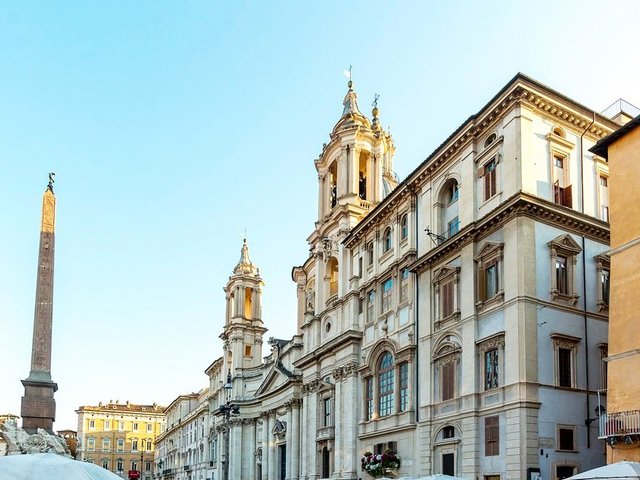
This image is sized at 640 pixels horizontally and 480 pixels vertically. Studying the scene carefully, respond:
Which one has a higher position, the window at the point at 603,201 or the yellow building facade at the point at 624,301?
the window at the point at 603,201

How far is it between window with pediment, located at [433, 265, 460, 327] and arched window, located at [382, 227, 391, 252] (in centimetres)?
688

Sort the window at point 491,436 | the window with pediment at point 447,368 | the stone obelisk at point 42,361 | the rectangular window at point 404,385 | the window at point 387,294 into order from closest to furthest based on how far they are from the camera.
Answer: the window at point 491,436, the stone obelisk at point 42,361, the window with pediment at point 447,368, the rectangular window at point 404,385, the window at point 387,294

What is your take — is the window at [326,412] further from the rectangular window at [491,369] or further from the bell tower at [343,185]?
the rectangular window at [491,369]

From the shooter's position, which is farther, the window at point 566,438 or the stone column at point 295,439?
the stone column at point 295,439

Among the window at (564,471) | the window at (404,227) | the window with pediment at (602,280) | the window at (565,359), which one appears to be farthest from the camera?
the window at (404,227)

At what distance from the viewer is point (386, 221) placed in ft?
139

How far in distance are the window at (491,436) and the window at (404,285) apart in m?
9.25

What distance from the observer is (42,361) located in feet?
101

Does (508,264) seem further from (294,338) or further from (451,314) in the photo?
(294,338)

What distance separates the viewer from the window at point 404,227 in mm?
39787

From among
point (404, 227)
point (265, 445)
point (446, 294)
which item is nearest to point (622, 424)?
point (446, 294)

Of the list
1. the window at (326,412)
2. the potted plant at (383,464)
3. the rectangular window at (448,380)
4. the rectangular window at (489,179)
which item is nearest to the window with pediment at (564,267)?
the rectangular window at (489,179)

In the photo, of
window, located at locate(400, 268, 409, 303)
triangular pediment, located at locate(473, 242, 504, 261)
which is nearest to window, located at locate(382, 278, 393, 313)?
window, located at locate(400, 268, 409, 303)

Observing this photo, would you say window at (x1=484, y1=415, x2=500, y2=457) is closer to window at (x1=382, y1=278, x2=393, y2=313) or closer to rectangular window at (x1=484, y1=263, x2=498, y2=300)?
rectangular window at (x1=484, y1=263, x2=498, y2=300)
